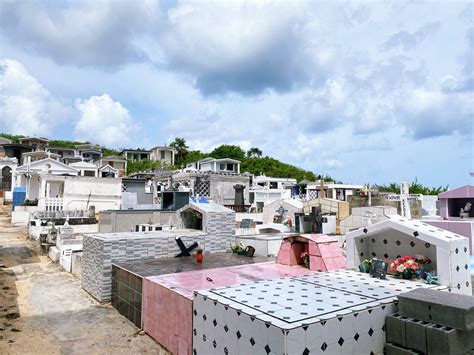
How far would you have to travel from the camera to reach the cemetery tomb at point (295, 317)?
468 centimetres

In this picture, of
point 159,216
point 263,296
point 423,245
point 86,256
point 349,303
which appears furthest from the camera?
point 159,216

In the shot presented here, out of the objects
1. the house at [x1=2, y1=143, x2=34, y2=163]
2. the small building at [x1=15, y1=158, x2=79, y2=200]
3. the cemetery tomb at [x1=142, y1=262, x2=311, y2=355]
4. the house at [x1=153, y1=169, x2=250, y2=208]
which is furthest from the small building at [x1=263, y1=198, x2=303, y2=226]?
the house at [x1=2, y1=143, x2=34, y2=163]

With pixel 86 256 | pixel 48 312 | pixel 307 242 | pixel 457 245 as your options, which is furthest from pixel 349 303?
pixel 86 256

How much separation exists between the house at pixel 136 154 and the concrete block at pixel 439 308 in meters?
66.2

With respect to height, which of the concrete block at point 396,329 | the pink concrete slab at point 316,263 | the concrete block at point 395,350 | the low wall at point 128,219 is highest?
the low wall at point 128,219

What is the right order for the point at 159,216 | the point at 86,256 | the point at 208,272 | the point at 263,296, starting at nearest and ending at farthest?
the point at 263,296 → the point at 208,272 → the point at 86,256 → the point at 159,216

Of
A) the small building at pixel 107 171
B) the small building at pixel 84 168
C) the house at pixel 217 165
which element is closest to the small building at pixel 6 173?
the small building at pixel 84 168

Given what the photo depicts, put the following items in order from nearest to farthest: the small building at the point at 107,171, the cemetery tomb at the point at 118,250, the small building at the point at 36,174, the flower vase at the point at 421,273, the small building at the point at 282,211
Result: 1. the flower vase at the point at 421,273
2. the cemetery tomb at the point at 118,250
3. the small building at the point at 282,211
4. the small building at the point at 36,174
5. the small building at the point at 107,171

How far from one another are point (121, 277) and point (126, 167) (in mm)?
54654

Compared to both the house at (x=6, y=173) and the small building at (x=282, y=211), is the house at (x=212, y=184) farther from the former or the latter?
the house at (x=6, y=173)

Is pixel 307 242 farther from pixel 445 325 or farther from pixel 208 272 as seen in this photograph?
pixel 445 325

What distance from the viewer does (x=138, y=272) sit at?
957 cm

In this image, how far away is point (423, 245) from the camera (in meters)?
7.87

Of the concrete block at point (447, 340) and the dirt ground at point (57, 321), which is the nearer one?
the concrete block at point (447, 340)
